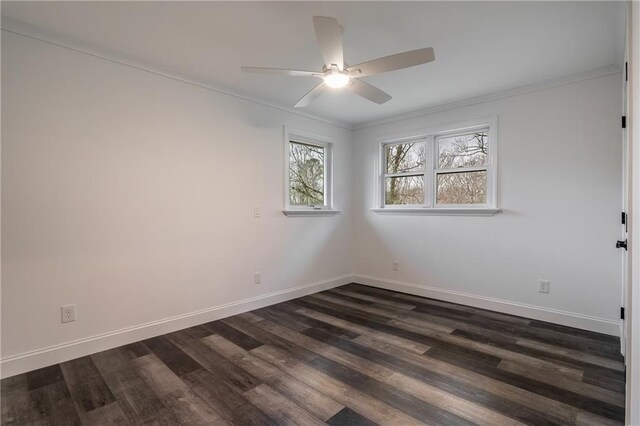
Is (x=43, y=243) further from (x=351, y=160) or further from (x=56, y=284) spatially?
(x=351, y=160)

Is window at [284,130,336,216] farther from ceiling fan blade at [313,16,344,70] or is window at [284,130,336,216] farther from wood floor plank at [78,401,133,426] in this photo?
wood floor plank at [78,401,133,426]

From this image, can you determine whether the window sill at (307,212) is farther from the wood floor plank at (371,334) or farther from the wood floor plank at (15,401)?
the wood floor plank at (15,401)

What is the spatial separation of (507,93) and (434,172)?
3.77 ft

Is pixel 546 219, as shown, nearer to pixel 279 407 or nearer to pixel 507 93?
pixel 507 93

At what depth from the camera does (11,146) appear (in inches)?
82.7

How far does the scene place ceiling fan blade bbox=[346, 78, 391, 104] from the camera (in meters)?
2.34

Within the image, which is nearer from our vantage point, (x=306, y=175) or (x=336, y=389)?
(x=336, y=389)

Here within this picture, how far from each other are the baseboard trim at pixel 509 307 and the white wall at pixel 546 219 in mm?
23

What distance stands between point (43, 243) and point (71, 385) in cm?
100

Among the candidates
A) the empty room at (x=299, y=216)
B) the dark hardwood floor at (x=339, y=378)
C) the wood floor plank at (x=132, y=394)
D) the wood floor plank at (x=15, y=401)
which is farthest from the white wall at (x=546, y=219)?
the wood floor plank at (x=15, y=401)

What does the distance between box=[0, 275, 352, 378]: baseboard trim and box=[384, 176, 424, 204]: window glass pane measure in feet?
6.22

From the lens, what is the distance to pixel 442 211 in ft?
12.5

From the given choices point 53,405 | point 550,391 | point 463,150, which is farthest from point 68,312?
point 463,150

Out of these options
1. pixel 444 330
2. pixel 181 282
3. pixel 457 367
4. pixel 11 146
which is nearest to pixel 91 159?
pixel 11 146
